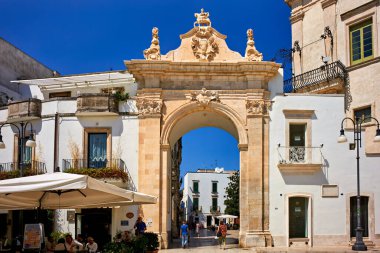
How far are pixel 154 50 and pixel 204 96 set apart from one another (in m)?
3.33

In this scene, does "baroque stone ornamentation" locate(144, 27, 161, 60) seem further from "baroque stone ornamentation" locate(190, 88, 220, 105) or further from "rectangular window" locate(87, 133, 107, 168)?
"rectangular window" locate(87, 133, 107, 168)

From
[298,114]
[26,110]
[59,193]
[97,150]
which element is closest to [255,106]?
[298,114]

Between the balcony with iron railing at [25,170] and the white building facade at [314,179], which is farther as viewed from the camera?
the balcony with iron railing at [25,170]

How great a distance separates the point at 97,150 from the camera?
26875 millimetres

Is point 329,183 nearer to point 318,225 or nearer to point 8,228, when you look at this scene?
point 318,225

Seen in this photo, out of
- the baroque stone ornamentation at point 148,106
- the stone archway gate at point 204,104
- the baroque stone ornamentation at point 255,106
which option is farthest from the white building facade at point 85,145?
the baroque stone ornamentation at point 255,106

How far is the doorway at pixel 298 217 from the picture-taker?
2580cm

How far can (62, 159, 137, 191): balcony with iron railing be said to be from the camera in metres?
25.6

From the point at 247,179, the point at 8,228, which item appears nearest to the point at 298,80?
the point at 247,179

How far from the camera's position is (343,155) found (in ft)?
85.8

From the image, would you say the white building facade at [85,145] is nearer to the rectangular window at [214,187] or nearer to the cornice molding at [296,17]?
the cornice molding at [296,17]

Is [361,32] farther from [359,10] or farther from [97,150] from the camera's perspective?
[97,150]

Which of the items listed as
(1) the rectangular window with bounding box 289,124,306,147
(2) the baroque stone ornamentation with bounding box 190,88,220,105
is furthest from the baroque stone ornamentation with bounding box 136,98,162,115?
(1) the rectangular window with bounding box 289,124,306,147

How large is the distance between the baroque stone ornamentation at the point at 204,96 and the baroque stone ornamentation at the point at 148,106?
168 cm
